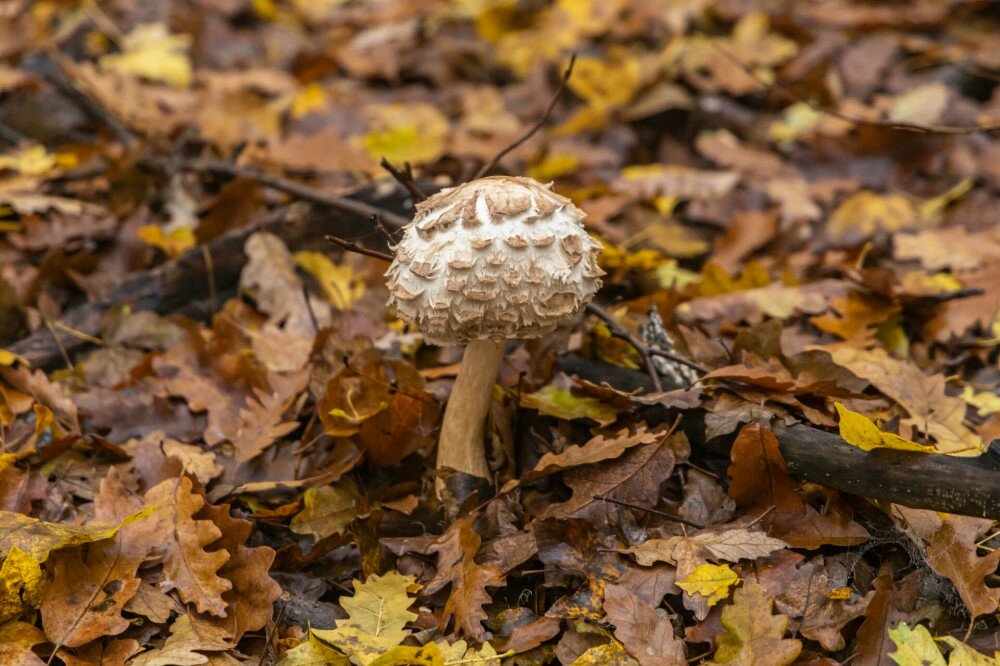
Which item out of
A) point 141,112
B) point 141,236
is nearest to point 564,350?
point 141,236

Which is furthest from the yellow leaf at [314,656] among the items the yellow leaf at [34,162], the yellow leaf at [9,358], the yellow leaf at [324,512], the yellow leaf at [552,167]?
the yellow leaf at [34,162]

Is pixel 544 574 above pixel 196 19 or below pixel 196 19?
below

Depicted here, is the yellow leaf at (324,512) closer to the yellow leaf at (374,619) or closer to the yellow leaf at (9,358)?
the yellow leaf at (374,619)

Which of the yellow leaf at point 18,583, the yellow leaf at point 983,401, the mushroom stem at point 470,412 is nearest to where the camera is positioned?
the yellow leaf at point 18,583

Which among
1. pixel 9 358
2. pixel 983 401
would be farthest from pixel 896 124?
pixel 9 358

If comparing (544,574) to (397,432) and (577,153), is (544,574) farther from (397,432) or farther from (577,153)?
(577,153)

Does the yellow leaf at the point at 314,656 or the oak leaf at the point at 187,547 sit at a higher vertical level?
the oak leaf at the point at 187,547

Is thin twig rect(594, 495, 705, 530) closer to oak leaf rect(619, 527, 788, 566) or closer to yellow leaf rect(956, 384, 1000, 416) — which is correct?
oak leaf rect(619, 527, 788, 566)
